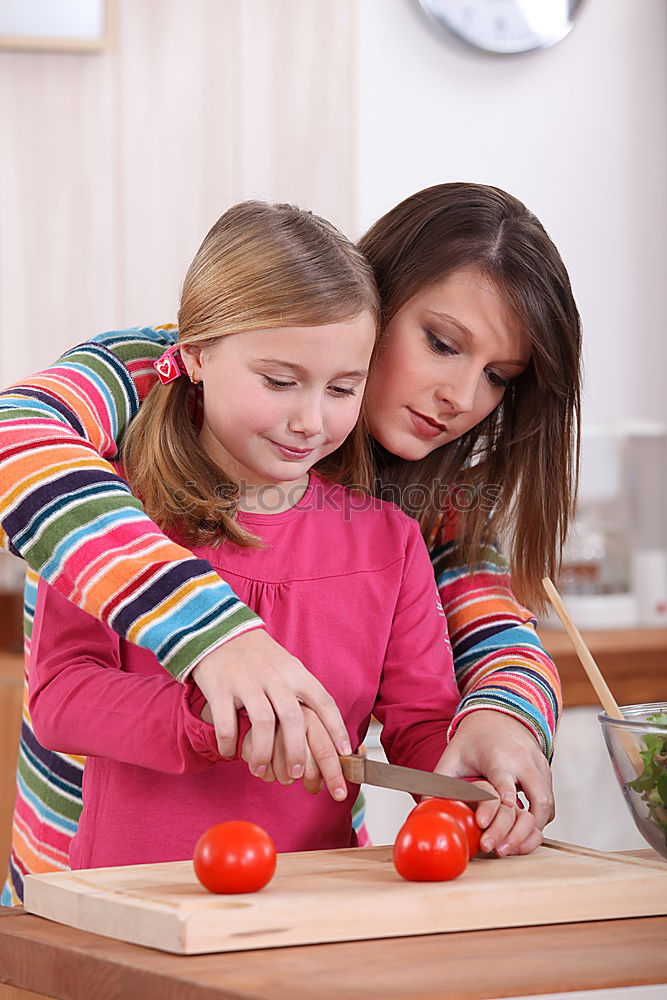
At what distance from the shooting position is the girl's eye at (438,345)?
116 centimetres

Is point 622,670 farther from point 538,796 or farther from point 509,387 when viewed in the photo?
point 538,796

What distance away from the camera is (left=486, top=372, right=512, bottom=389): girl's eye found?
119cm

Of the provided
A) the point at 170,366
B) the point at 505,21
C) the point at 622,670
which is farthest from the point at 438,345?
the point at 505,21

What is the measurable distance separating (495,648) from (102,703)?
1.24 feet

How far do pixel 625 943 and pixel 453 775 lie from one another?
25cm

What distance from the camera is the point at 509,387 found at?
1.27 metres

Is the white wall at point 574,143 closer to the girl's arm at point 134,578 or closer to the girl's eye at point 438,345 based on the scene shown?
the girl's eye at point 438,345

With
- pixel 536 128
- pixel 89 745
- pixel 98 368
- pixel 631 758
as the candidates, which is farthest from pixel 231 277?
pixel 536 128

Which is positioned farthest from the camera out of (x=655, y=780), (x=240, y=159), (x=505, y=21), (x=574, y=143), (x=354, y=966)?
(x=574, y=143)

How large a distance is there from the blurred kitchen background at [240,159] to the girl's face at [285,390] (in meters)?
1.27

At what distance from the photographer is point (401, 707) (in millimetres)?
Result: 1087

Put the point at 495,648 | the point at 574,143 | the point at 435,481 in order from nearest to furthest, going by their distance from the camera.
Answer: the point at 495,648 < the point at 435,481 < the point at 574,143

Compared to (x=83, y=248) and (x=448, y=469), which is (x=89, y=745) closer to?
(x=448, y=469)

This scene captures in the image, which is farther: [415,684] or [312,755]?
[415,684]
